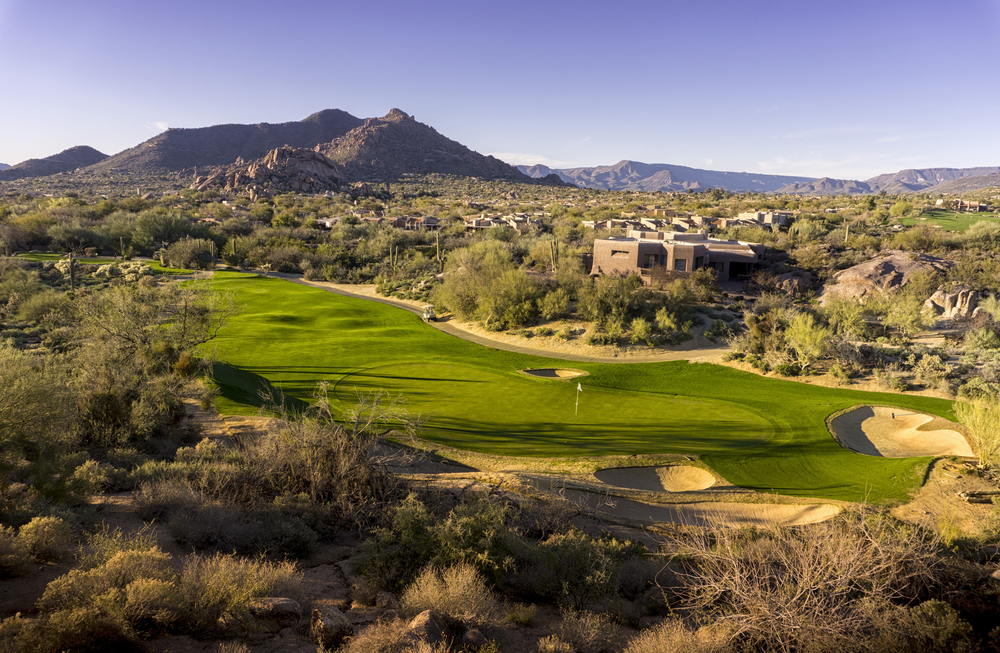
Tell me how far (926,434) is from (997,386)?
5.71m

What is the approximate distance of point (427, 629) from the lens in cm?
582

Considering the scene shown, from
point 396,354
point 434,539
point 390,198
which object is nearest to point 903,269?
point 396,354

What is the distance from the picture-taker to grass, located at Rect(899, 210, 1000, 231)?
58.7 m

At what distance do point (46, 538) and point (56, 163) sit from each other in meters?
186

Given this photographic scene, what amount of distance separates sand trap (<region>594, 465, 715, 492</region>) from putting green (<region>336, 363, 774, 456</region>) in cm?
91

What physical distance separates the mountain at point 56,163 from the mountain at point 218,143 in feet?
35.8

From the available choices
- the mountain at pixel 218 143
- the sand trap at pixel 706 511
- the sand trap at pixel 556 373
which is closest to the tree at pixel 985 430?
the sand trap at pixel 706 511

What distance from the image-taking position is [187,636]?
18.2ft

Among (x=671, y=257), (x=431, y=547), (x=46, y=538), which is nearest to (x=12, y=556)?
(x=46, y=538)

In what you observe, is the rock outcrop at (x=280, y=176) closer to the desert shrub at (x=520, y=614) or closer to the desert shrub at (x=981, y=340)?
the desert shrub at (x=981, y=340)

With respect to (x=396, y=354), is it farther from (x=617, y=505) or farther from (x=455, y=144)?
(x=455, y=144)

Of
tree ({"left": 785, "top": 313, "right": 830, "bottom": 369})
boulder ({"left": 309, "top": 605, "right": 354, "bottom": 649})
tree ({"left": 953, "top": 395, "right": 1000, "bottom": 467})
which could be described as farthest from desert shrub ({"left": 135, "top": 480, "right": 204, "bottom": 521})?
tree ({"left": 785, "top": 313, "right": 830, "bottom": 369})

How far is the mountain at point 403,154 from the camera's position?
14875 centimetres

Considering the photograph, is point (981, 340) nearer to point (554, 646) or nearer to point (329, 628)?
point (554, 646)
